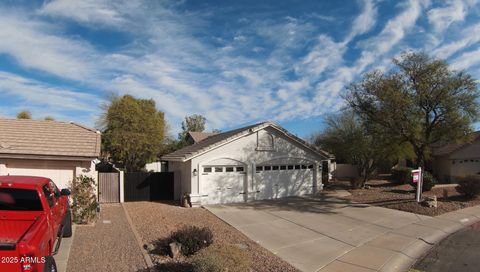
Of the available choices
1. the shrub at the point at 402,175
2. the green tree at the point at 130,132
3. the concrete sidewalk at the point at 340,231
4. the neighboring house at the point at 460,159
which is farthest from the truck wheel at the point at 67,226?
the neighboring house at the point at 460,159

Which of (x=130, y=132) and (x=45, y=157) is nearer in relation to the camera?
(x=45, y=157)

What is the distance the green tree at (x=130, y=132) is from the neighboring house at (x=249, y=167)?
36.7 feet

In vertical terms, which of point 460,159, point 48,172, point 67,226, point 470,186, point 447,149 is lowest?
point 67,226

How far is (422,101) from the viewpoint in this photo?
19469mm

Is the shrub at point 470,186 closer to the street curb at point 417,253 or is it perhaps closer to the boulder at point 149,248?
the street curb at point 417,253

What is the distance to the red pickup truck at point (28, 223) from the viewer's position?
5.45 metres

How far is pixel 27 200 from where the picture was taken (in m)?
7.51

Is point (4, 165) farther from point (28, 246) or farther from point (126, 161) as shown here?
point (126, 161)

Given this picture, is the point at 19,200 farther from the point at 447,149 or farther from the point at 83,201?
the point at 447,149

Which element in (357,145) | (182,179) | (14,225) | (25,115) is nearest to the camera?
(14,225)

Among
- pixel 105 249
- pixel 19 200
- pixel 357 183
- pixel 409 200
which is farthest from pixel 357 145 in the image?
pixel 19 200

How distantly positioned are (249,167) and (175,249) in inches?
446

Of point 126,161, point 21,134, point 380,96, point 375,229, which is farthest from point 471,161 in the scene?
point 21,134

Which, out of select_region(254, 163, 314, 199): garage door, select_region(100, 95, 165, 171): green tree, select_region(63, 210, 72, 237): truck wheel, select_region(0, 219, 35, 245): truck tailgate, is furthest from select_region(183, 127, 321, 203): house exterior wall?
select_region(100, 95, 165, 171): green tree
